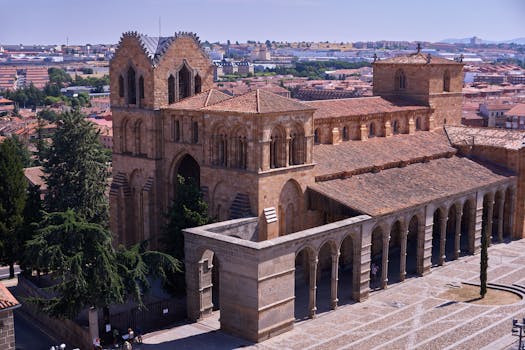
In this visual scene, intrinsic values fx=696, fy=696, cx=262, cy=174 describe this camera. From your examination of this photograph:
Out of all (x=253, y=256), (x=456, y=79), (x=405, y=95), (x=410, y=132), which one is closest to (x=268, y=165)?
(x=253, y=256)

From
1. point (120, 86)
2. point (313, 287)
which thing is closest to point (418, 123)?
point (120, 86)

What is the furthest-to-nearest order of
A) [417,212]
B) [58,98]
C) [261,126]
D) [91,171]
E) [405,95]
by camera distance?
[58,98], [405,95], [91,171], [417,212], [261,126]

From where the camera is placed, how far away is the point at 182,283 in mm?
40156

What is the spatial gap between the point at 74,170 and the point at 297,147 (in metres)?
18.6

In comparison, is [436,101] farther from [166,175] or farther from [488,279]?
[166,175]

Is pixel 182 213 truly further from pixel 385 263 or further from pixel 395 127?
pixel 395 127

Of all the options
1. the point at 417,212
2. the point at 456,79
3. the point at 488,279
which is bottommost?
the point at 488,279

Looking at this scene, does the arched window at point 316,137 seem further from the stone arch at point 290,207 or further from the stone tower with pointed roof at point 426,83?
the stone tower with pointed roof at point 426,83

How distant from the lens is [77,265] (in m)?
32.6

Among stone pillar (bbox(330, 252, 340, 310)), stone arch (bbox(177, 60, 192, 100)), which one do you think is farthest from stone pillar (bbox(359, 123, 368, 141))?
stone pillar (bbox(330, 252, 340, 310))

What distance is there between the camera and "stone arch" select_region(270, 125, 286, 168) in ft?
135

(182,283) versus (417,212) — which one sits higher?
(417,212)

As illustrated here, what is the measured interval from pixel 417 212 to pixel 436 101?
18813 mm

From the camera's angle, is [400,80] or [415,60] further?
[400,80]
